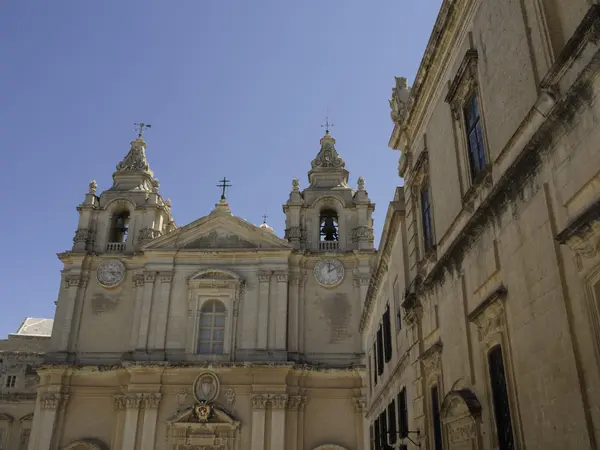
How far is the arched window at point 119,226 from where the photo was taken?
108 ft

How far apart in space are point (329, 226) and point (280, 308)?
569 centimetres

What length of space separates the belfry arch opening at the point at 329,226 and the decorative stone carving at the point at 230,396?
910 cm

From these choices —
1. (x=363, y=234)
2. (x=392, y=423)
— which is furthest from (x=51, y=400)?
(x=392, y=423)

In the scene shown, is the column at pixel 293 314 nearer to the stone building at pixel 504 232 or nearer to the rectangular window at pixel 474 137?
the stone building at pixel 504 232

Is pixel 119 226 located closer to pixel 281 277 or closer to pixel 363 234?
pixel 281 277

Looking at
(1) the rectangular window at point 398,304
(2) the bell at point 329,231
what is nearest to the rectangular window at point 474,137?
(1) the rectangular window at point 398,304

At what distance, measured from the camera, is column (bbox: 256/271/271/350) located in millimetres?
28281

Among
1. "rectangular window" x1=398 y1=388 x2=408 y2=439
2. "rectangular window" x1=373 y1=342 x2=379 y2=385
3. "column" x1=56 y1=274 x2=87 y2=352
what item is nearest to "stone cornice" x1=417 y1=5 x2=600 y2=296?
"rectangular window" x1=398 y1=388 x2=408 y2=439

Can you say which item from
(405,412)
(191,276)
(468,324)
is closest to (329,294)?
(191,276)

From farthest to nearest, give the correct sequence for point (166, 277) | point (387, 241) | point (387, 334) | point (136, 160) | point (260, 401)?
point (136, 160) < point (166, 277) < point (260, 401) < point (387, 334) < point (387, 241)

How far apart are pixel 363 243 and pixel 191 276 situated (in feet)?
28.8

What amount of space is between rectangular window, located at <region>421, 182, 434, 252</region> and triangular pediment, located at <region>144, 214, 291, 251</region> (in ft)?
59.0

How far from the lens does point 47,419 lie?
27.4m

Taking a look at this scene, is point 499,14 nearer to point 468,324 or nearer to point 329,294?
point 468,324
